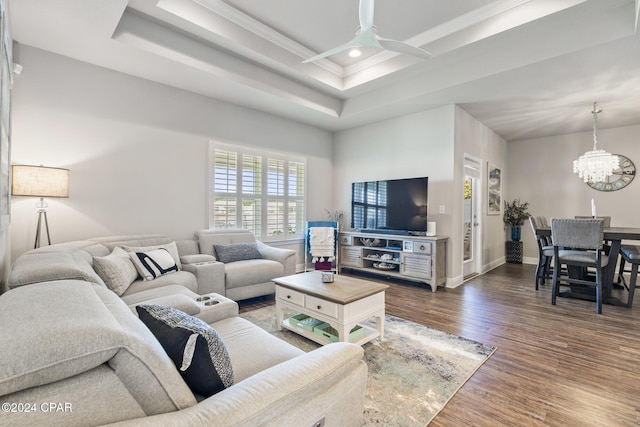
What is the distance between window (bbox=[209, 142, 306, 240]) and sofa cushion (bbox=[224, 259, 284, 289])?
109cm

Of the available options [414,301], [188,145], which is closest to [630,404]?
[414,301]

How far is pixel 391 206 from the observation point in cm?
489

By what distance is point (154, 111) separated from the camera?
382 cm

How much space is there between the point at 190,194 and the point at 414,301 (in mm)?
3438

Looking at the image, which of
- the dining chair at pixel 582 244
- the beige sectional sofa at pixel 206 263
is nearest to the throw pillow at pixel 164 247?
the beige sectional sofa at pixel 206 263

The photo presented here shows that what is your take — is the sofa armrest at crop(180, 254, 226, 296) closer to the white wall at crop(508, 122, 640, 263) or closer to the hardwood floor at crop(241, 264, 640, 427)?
the hardwood floor at crop(241, 264, 640, 427)

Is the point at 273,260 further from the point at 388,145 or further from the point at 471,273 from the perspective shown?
the point at 471,273

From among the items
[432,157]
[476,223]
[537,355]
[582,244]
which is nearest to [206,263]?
[537,355]

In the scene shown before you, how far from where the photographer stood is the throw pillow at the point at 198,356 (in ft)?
3.10

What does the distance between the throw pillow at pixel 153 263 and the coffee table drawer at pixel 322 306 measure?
1.58 metres

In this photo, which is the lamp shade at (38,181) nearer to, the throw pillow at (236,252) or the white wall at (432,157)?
the throw pillow at (236,252)

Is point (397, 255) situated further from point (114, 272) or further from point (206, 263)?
point (114, 272)

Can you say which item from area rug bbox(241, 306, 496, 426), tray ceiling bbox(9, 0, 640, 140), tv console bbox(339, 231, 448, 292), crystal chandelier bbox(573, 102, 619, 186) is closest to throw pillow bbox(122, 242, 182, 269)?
area rug bbox(241, 306, 496, 426)

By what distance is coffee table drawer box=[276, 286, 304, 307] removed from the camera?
2.59 meters
